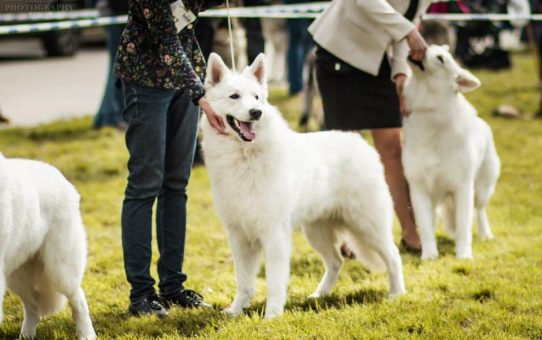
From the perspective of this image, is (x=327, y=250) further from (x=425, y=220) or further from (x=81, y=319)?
(x=81, y=319)

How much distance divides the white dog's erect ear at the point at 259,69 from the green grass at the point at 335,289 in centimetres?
128

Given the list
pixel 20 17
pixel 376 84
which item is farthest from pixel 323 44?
pixel 20 17

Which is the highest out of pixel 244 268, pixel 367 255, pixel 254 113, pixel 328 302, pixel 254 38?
pixel 254 113

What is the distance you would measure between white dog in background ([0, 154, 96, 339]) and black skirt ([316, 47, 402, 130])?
7.82 ft

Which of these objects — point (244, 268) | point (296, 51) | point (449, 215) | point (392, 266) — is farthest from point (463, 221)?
point (296, 51)

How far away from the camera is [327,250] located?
5.28 metres

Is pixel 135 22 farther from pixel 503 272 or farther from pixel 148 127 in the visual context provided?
pixel 503 272

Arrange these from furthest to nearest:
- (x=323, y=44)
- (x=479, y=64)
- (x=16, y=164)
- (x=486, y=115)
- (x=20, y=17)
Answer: (x=479, y=64), (x=20, y=17), (x=486, y=115), (x=323, y=44), (x=16, y=164)

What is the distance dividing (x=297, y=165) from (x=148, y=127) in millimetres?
845

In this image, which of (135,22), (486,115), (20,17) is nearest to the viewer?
(135,22)

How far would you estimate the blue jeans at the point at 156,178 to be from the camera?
4.46 metres

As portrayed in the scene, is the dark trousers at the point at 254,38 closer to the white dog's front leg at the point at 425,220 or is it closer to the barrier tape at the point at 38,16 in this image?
the white dog's front leg at the point at 425,220

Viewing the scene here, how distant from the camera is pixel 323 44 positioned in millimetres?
5828

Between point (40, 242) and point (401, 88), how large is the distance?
2.89m
